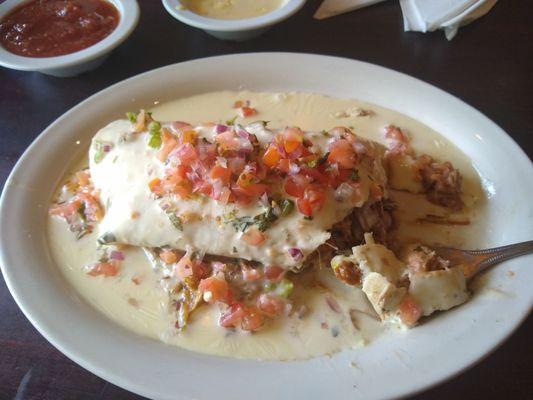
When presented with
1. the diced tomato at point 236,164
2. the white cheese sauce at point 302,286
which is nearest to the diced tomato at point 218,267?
the white cheese sauce at point 302,286

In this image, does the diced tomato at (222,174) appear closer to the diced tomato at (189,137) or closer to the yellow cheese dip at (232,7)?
the diced tomato at (189,137)

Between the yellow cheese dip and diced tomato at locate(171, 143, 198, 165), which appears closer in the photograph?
diced tomato at locate(171, 143, 198, 165)

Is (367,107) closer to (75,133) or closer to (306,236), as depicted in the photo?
(306,236)

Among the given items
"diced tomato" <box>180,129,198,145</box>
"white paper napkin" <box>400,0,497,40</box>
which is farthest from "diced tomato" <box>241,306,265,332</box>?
"white paper napkin" <box>400,0,497,40</box>

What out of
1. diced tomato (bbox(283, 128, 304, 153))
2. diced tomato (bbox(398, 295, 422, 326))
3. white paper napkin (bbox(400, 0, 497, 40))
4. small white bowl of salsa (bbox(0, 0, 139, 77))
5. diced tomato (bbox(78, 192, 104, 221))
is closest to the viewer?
diced tomato (bbox(398, 295, 422, 326))

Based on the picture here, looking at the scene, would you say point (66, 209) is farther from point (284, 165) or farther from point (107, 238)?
point (284, 165)

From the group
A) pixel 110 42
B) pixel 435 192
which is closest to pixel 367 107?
pixel 435 192

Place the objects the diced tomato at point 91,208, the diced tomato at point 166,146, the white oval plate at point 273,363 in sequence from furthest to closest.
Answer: the diced tomato at point 91,208 < the diced tomato at point 166,146 < the white oval plate at point 273,363

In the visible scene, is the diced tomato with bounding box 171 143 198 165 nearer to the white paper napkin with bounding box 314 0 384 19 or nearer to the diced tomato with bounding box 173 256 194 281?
the diced tomato with bounding box 173 256 194 281
